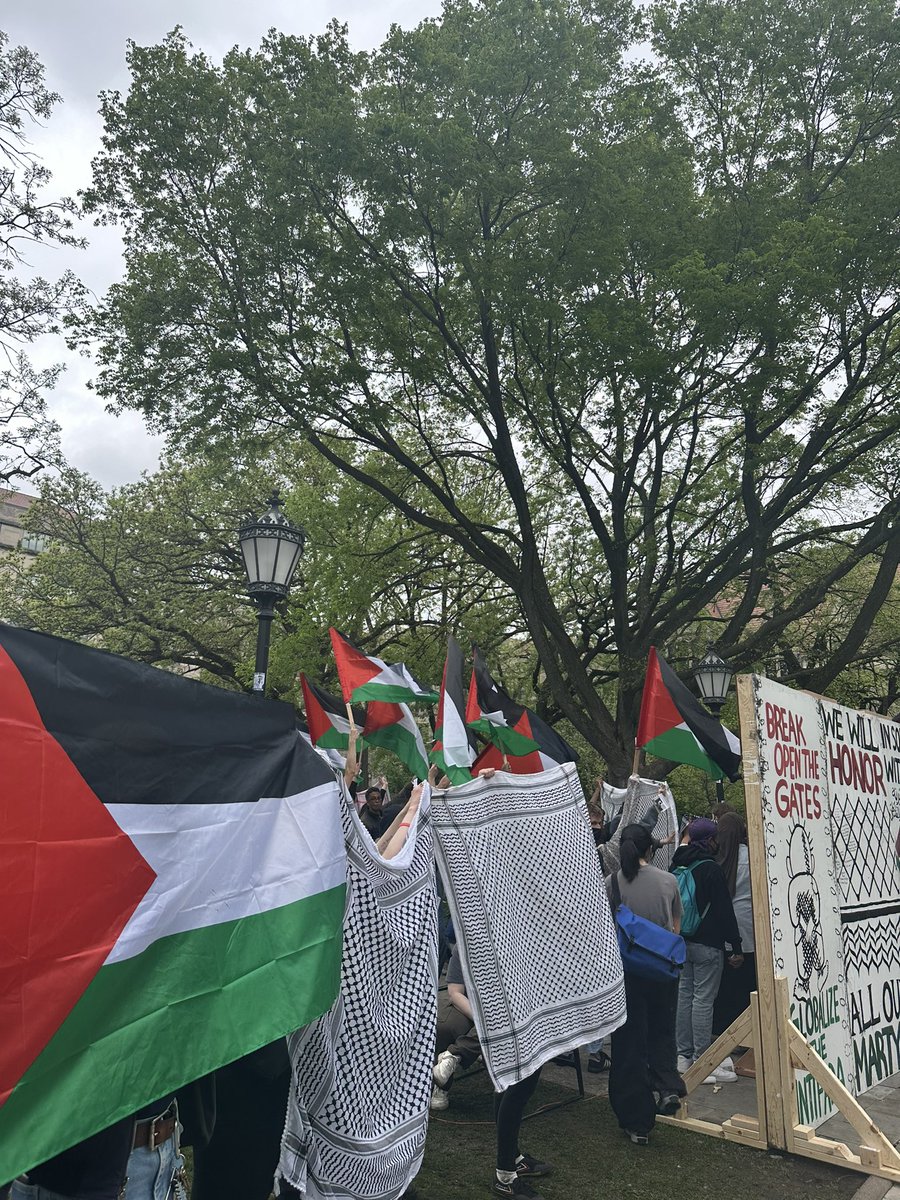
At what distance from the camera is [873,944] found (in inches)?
275

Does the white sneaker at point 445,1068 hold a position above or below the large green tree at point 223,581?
below

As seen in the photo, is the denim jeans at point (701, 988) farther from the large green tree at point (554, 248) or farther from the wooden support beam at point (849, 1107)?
the large green tree at point (554, 248)

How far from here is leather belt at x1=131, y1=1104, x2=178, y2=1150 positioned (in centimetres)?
297

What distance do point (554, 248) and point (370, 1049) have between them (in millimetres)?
11542

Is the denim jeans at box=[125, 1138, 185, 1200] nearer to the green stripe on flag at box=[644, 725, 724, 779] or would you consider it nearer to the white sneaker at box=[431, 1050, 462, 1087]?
the white sneaker at box=[431, 1050, 462, 1087]

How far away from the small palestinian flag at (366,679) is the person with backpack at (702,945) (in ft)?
8.91

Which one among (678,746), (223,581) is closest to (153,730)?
(678,746)

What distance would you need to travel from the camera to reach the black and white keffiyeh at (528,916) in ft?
16.3

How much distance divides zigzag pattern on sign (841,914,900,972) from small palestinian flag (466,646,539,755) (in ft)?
8.96

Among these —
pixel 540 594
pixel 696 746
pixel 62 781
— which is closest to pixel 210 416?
pixel 540 594

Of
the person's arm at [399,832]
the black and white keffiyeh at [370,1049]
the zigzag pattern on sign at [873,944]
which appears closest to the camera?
the black and white keffiyeh at [370,1049]

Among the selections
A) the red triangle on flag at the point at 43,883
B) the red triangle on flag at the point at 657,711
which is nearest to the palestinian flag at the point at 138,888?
the red triangle on flag at the point at 43,883

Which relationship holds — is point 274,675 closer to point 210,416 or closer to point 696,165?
point 210,416

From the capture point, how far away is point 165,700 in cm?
314
